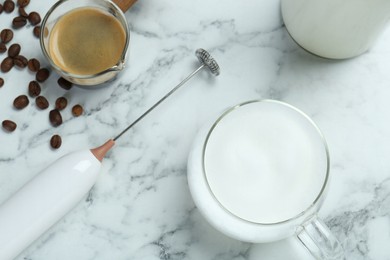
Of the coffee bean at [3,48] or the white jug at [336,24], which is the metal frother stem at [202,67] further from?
the coffee bean at [3,48]

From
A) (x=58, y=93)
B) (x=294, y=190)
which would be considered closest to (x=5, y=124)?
(x=58, y=93)

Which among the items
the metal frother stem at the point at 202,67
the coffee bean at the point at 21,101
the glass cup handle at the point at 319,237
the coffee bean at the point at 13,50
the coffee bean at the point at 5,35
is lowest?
the glass cup handle at the point at 319,237

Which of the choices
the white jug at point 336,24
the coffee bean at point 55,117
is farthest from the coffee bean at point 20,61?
the white jug at point 336,24

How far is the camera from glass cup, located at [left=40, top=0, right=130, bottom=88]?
110cm

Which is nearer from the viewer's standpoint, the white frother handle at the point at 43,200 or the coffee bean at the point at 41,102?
the white frother handle at the point at 43,200

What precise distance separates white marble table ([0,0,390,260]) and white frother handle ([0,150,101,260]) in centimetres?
6

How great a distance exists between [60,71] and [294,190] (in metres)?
0.44

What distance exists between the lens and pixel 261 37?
1181 millimetres

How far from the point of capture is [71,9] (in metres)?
1.15

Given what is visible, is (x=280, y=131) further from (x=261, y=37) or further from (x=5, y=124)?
(x=5, y=124)

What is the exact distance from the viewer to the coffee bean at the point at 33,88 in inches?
45.1

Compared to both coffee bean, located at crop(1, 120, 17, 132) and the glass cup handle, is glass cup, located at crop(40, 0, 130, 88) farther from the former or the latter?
the glass cup handle

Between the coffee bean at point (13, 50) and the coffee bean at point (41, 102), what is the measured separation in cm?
9

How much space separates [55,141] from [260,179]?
0.37 metres
